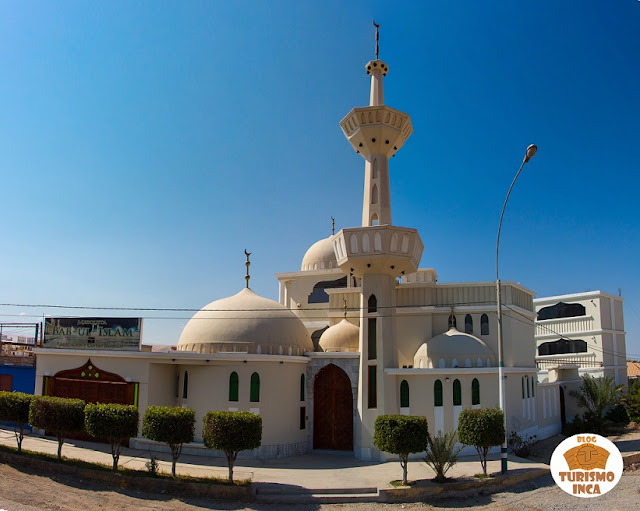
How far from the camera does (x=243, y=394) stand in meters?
20.5

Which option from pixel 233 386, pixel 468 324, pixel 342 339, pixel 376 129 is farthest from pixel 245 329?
pixel 468 324

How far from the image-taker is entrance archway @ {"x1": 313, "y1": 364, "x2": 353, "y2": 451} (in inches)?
869

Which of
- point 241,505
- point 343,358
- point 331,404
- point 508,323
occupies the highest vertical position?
point 508,323

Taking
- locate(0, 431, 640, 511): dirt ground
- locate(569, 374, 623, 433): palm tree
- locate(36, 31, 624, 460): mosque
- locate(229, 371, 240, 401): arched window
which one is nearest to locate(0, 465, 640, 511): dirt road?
locate(0, 431, 640, 511): dirt ground

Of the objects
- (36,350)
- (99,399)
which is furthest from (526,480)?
(36,350)

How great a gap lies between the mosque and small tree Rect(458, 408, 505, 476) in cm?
386

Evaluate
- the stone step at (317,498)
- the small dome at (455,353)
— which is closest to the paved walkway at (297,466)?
the stone step at (317,498)

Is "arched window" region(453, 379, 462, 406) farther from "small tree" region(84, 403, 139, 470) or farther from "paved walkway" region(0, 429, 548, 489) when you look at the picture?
"small tree" region(84, 403, 139, 470)

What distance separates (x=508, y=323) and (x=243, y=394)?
11648 mm

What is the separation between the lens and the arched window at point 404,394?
21.4m

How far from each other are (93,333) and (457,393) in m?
14.4

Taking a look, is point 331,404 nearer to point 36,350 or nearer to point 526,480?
point 526,480

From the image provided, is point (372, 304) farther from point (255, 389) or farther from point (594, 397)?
point (594, 397)

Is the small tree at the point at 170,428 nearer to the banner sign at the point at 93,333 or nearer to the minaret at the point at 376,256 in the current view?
the banner sign at the point at 93,333
